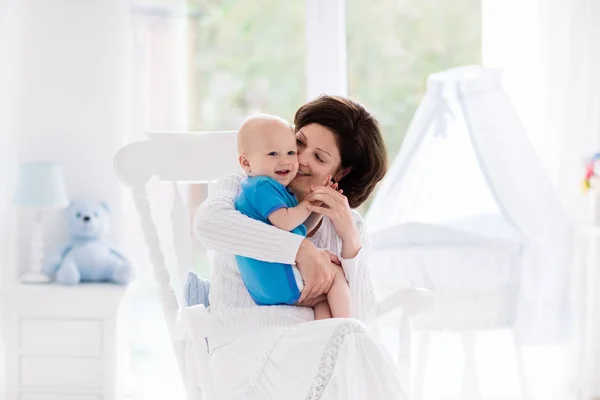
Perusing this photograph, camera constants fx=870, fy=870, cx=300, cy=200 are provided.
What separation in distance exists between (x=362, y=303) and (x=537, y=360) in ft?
5.70

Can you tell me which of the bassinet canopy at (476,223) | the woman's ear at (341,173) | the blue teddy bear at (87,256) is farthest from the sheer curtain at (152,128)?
the woman's ear at (341,173)

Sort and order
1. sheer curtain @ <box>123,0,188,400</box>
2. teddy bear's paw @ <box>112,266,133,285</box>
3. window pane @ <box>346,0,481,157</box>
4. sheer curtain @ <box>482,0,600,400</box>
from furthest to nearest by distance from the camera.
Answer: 1. window pane @ <box>346,0,481,157</box>
2. sheer curtain @ <box>123,0,188,400</box>
3. sheer curtain @ <box>482,0,600,400</box>
4. teddy bear's paw @ <box>112,266,133,285</box>

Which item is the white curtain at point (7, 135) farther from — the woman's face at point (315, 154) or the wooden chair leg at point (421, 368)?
the woman's face at point (315, 154)

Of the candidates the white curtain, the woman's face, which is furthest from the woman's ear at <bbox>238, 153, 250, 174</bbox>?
the white curtain

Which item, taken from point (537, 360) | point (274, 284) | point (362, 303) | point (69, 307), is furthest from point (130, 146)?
point (537, 360)

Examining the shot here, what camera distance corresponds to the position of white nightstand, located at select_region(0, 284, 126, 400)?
10.5 feet

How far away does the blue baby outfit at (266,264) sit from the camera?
6.02 ft

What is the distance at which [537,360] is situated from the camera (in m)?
3.47

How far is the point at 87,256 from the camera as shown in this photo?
3.31 m

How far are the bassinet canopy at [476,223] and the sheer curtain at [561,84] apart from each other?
0.38m

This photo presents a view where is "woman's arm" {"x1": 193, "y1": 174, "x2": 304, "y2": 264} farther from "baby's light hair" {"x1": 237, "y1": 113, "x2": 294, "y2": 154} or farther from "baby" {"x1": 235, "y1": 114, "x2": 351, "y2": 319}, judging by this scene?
"baby's light hair" {"x1": 237, "y1": 113, "x2": 294, "y2": 154}

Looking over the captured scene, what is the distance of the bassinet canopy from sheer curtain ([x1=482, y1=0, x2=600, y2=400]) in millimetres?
385

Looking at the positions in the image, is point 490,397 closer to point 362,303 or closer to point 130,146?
point 362,303

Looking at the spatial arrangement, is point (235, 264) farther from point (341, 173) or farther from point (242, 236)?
point (341, 173)
